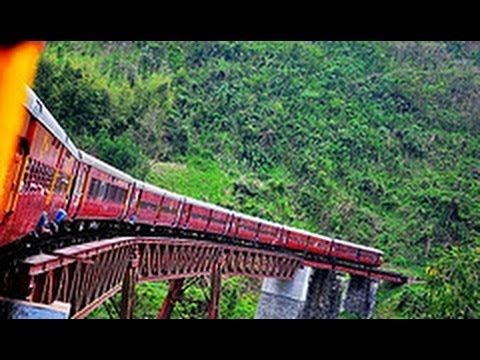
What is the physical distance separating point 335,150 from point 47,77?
24138mm

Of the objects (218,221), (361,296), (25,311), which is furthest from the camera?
(361,296)

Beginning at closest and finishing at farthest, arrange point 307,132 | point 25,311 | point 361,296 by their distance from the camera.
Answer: point 25,311
point 361,296
point 307,132

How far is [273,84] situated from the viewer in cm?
5625

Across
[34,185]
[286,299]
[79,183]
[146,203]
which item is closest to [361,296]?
[286,299]

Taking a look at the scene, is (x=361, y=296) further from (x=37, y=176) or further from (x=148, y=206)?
(x=37, y=176)

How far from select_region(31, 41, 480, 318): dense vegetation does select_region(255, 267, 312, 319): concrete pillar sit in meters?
1.93

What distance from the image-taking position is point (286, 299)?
2966cm

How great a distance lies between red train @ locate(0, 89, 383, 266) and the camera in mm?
6789

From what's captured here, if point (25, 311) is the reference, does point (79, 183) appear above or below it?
above

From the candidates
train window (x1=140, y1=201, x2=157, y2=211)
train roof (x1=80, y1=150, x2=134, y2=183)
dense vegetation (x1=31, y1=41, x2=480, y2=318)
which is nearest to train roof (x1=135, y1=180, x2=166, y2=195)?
train window (x1=140, y1=201, x2=157, y2=211)

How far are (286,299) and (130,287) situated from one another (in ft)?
55.6

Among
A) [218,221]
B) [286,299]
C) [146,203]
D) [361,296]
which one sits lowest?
[286,299]

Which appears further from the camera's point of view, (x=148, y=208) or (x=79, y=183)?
(x=148, y=208)
